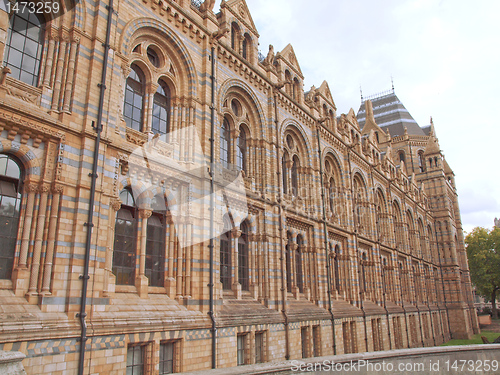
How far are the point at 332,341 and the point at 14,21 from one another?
21.3 m

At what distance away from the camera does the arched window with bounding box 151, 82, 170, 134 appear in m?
16.0

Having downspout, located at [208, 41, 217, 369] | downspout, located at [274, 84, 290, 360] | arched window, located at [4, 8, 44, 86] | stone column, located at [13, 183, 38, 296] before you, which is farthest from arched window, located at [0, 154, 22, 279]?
downspout, located at [274, 84, 290, 360]

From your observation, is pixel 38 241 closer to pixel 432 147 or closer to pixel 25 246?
pixel 25 246

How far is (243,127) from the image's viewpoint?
21438 mm

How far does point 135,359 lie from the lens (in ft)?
41.4

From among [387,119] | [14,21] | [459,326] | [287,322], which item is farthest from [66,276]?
[387,119]

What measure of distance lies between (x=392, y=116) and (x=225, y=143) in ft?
170

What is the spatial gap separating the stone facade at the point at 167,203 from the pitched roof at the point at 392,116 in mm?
36759

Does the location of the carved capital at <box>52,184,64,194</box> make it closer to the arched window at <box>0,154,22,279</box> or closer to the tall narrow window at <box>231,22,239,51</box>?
the arched window at <box>0,154,22,279</box>

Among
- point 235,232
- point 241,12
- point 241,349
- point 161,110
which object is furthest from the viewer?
point 241,12

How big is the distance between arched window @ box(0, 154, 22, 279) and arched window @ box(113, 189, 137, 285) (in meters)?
3.15

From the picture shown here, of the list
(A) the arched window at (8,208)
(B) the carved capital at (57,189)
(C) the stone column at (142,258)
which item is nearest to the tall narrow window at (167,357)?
(C) the stone column at (142,258)

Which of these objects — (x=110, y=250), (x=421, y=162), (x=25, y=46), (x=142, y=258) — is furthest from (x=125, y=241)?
(x=421, y=162)

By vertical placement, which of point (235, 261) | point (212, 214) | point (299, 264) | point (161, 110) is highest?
point (161, 110)
